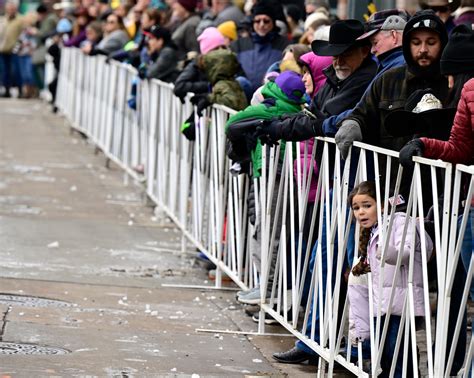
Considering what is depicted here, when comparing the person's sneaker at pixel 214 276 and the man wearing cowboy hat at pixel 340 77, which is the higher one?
the man wearing cowboy hat at pixel 340 77

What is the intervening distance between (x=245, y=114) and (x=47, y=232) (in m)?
4.73

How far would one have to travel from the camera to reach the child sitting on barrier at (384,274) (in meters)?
6.93

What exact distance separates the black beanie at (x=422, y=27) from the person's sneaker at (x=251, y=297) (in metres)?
2.81

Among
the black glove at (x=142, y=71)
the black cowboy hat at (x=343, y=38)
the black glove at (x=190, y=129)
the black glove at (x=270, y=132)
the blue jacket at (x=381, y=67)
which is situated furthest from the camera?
the black glove at (x=142, y=71)

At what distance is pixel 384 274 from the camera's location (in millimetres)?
7207

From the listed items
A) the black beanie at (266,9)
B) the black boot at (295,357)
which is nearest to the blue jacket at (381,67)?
the black boot at (295,357)

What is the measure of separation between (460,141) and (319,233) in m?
1.93

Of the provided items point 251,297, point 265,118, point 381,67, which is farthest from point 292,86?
point 251,297

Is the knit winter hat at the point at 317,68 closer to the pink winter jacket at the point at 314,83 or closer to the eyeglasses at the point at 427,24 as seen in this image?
the pink winter jacket at the point at 314,83

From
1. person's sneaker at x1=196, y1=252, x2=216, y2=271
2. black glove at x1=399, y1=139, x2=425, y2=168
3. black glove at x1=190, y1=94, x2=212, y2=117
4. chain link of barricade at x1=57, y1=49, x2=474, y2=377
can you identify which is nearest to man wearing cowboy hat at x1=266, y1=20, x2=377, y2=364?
chain link of barricade at x1=57, y1=49, x2=474, y2=377

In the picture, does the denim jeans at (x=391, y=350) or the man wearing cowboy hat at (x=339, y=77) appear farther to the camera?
the man wearing cowboy hat at (x=339, y=77)

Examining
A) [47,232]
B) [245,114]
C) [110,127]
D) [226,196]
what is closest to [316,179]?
[245,114]

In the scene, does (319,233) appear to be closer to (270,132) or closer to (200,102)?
(270,132)

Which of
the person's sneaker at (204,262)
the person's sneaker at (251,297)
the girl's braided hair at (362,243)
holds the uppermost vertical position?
the girl's braided hair at (362,243)
